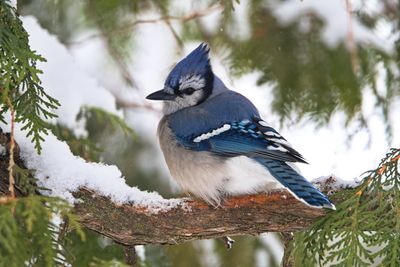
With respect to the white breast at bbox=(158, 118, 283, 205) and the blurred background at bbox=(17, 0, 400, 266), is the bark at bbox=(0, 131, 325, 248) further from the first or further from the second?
the blurred background at bbox=(17, 0, 400, 266)

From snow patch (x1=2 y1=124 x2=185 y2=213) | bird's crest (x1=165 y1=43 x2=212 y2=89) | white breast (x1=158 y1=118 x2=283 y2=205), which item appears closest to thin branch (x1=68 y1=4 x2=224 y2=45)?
bird's crest (x1=165 y1=43 x2=212 y2=89)

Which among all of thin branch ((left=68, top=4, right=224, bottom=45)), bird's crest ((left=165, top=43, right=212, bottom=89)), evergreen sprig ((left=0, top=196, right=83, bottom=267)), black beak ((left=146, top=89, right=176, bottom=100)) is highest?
thin branch ((left=68, top=4, right=224, bottom=45))

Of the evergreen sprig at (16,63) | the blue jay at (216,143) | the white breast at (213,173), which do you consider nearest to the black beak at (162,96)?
the blue jay at (216,143)

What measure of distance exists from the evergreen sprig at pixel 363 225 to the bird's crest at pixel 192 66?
127 cm

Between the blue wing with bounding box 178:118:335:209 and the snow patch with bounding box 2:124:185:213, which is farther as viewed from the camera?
the blue wing with bounding box 178:118:335:209

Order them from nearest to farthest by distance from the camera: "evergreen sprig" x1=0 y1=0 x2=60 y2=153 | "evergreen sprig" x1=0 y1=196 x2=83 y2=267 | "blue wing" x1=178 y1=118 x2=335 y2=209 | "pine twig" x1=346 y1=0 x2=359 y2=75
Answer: "evergreen sprig" x1=0 y1=196 x2=83 y2=267
"evergreen sprig" x1=0 y1=0 x2=60 y2=153
"blue wing" x1=178 y1=118 x2=335 y2=209
"pine twig" x1=346 y1=0 x2=359 y2=75

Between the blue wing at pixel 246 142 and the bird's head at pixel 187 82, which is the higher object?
the bird's head at pixel 187 82

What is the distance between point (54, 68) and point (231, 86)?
962 millimetres

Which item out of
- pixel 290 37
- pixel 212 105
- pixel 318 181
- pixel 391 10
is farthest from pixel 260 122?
pixel 391 10

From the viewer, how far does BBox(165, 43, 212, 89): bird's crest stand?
329 centimetres

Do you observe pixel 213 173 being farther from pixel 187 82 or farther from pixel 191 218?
pixel 187 82

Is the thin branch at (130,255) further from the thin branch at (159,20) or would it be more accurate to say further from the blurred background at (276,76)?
the thin branch at (159,20)

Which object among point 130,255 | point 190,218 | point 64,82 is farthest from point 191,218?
point 64,82

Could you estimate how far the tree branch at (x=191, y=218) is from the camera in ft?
7.89
